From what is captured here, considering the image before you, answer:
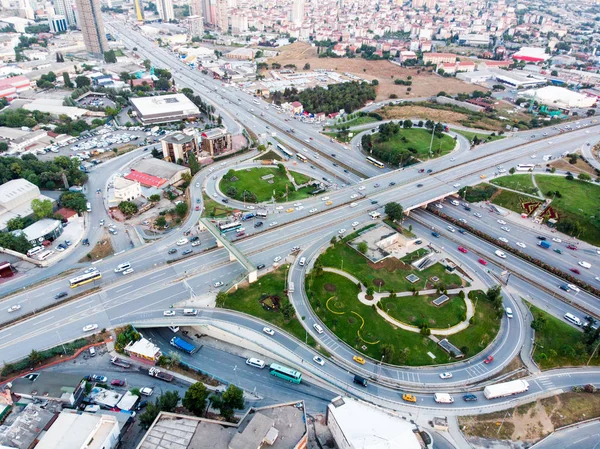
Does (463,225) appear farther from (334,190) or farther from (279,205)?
(279,205)

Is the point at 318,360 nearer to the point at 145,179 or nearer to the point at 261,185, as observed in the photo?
the point at 261,185

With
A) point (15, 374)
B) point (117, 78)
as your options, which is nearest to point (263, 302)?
point (15, 374)

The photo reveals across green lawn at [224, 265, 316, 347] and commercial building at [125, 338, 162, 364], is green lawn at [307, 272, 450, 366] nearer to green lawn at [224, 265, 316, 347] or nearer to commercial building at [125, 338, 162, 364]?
green lawn at [224, 265, 316, 347]

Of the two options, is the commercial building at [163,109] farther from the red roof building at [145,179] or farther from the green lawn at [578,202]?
the green lawn at [578,202]

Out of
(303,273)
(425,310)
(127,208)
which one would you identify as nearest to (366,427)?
(425,310)

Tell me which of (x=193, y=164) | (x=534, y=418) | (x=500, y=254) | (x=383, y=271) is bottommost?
(x=534, y=418)

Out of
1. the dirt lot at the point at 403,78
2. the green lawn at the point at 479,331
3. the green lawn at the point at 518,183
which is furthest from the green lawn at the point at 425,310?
the dirt lot at the point at 403,78

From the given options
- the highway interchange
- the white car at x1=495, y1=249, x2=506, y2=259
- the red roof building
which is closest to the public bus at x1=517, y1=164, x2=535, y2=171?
the highway interchange
